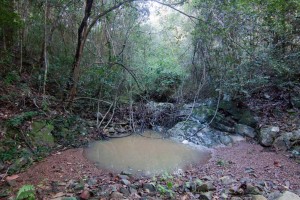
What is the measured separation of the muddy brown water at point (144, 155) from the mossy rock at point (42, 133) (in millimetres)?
740

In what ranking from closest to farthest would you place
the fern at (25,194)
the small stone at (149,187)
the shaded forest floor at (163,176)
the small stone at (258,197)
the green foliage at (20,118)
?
the fern at (25,194) < the small stone at (258,197) < the shaded forest floor at (163,176) < the small stone at (149,187) < the green foliage at (20,118)

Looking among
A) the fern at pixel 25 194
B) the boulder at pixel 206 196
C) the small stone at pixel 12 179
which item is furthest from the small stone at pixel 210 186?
the small stone at pixel 12 179

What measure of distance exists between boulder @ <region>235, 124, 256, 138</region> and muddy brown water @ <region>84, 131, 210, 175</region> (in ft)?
4.28

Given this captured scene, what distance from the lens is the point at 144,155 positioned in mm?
4840

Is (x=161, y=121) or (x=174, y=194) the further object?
(x=161, y=121)

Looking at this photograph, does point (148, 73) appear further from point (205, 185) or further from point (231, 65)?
point (205, 185)

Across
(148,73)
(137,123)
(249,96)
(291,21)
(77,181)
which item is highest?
(291,21)

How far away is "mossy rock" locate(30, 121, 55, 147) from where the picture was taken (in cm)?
427

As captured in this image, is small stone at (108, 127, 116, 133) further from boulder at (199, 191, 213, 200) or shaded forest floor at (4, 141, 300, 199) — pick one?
boulder at (199, 191, 213, 200)

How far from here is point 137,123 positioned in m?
6.77

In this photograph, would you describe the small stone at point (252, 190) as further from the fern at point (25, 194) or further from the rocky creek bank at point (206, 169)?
the fern at point (25, 194)

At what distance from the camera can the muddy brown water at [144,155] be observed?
4207 millimetres

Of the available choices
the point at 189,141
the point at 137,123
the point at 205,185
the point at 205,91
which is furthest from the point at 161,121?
the point at 205,185

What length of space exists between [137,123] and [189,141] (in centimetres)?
168
